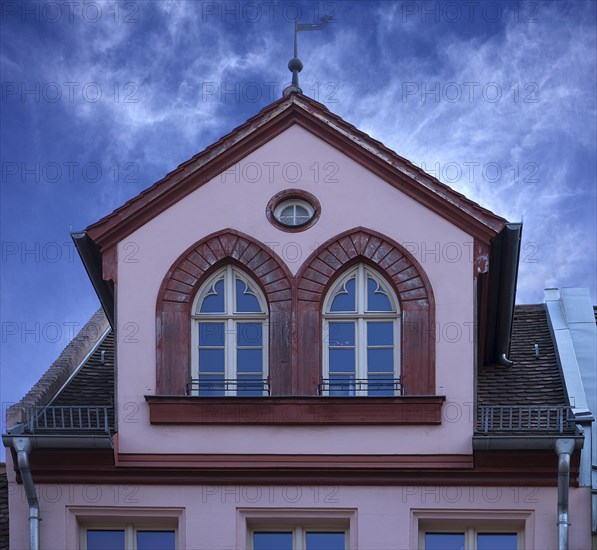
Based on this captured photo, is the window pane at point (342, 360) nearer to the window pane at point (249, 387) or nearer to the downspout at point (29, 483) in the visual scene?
the window pane at point (249, 387)

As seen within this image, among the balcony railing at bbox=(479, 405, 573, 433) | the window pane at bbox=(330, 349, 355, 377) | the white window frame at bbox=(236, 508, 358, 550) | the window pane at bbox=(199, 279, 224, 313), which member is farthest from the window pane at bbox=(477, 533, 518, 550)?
the window pane at bbox=(199, 279, 224, 313)

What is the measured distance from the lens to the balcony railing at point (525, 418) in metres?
16.9

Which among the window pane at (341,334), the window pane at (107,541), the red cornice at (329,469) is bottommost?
the window pane at (107,541)

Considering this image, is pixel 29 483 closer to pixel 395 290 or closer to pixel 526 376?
pixel 395 290

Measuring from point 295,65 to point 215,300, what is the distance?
3.61 metres

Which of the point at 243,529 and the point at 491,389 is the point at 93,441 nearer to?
the point at 243,529

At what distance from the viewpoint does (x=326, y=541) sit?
17.2 metres

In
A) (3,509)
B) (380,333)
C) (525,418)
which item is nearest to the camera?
(525,418)

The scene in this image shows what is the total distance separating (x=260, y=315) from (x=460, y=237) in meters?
2.71

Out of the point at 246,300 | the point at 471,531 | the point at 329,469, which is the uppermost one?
the point at 246,300

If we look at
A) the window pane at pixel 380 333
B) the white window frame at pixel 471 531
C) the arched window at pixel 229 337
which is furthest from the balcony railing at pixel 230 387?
the white window frame at pixel 471 531

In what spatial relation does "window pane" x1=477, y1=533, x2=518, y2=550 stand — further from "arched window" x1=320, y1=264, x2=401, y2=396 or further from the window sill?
"arched window" x1=320, y1=264, x2=401, y2=396

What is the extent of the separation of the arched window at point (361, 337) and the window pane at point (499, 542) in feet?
6.89

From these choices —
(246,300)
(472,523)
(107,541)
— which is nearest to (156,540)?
(107,541)
